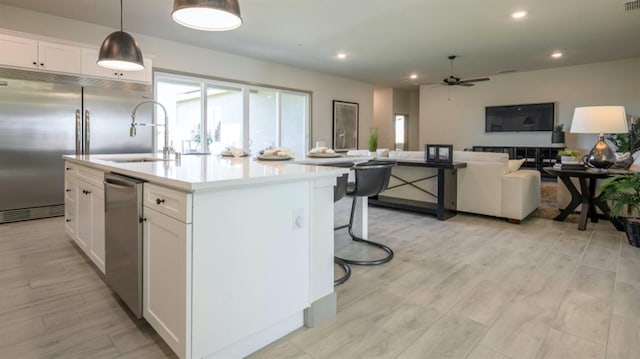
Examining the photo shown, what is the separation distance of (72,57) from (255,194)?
432 centimetres

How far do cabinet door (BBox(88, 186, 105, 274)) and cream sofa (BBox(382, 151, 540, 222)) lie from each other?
12.8 ft

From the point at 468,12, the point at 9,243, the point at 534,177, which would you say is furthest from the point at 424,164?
the point at 9,243

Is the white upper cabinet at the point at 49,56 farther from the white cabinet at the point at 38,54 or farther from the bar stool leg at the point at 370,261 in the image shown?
the bar stool leg at the point at 370,261

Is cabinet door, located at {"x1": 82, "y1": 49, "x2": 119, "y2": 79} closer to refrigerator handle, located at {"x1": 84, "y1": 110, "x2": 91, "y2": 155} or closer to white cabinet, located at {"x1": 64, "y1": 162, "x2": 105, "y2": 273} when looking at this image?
refrigerator handle, located at {"x1": 84, "y1": 110, "x2": 91, "y2": 155}

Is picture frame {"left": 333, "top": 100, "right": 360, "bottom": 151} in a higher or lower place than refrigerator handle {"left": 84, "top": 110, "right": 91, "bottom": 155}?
higher

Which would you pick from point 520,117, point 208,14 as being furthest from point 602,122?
point 520,117

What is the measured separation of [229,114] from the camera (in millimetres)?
6801

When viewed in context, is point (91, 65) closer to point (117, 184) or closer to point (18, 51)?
point (18, 51)

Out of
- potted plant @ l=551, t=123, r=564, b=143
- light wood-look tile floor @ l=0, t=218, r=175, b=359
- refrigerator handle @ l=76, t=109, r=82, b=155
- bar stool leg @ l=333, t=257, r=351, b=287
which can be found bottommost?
light wood-look tile floor @ l=0, t=218, r=175, b=359

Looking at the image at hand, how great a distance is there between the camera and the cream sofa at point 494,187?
4.26 metres

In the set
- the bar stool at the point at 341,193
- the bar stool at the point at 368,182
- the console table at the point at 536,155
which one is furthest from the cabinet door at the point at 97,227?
the console table at the point at 536,155

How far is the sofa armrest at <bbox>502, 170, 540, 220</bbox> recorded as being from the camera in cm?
421

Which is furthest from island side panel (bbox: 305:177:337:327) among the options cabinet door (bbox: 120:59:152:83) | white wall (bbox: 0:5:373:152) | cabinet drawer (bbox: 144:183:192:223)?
white wall (bbox: 0:5:373:152)

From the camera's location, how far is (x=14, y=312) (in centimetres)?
200
